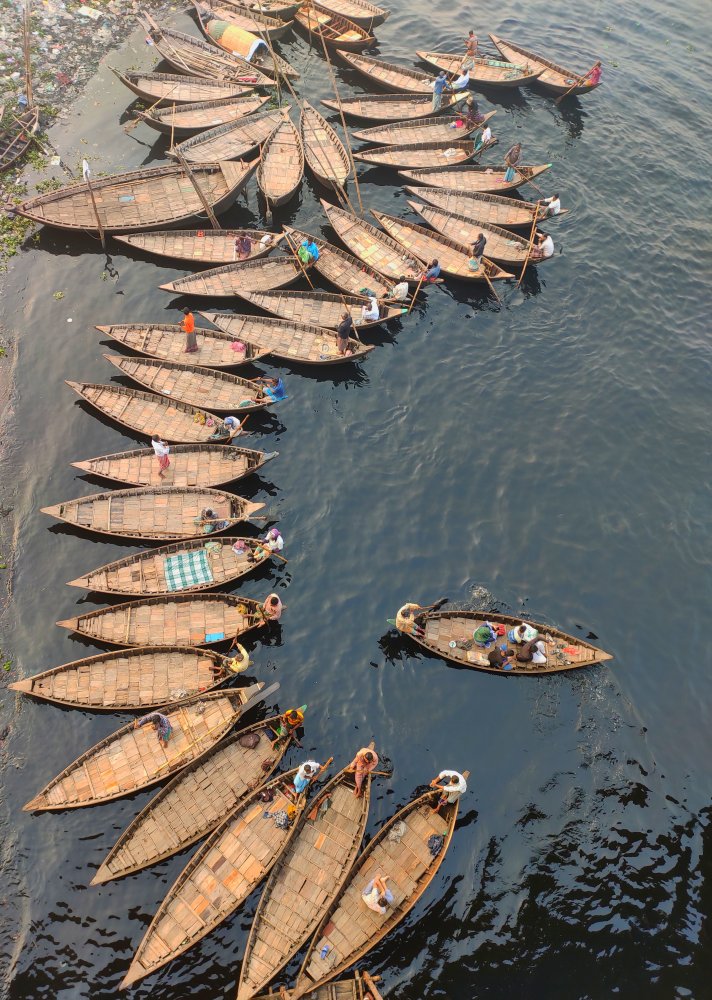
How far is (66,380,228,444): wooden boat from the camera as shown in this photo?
30.7 m

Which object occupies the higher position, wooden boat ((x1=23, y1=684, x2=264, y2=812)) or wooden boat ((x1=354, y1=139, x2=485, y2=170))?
wooden boat ((x1=354, y1=139, x2=485, y2=170))

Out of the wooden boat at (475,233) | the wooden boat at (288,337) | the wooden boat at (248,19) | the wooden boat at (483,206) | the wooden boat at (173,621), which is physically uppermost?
the wooden boat at (248,19)

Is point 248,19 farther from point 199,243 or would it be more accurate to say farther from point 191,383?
point 191,383

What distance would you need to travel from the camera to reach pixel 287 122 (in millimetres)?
42469

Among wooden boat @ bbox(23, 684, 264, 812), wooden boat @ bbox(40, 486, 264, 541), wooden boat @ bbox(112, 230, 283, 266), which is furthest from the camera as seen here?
wooden boat @ bbox(112, 230, 283, 266)

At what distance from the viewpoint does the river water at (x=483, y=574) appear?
21734mm

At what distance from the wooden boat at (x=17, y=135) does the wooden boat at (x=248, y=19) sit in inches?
622

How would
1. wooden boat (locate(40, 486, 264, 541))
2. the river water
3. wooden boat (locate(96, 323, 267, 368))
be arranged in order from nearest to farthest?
the river water
wooden boat (locate(40, 486, 264, 541))
wooden boat (locate(96, 323, 267, 368))

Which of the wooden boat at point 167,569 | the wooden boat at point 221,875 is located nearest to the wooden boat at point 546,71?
the wooden boat at point 167,569

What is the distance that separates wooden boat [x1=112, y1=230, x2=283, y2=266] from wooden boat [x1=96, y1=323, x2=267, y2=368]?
5.46 m

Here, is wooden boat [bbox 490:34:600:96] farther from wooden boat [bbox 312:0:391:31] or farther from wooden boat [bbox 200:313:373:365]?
wooden boat [bbox 200:313:373:365]

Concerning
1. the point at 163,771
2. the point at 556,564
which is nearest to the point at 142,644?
the point at 163,771

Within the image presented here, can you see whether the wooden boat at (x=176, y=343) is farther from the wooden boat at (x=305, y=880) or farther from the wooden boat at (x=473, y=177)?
the wooden boat at (x=305, y=880)

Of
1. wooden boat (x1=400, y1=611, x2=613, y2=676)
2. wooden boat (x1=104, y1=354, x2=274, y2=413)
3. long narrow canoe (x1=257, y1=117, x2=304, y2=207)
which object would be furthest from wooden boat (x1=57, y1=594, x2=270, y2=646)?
long narrow canoe (x1=257, y1=117, x2=304, y2=207)
